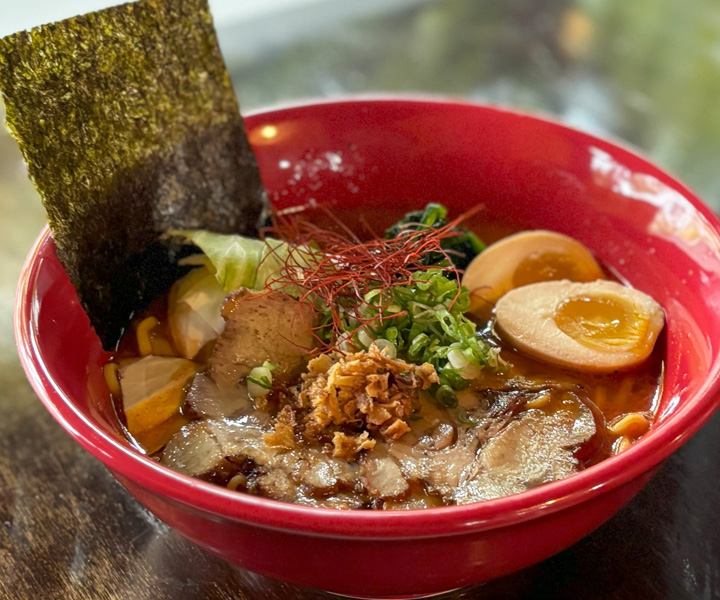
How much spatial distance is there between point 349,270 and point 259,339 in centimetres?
27

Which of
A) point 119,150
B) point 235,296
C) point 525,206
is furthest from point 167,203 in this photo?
point 525,206

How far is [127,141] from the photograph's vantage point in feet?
4.75

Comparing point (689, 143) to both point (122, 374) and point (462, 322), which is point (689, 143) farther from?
point (122, 374)

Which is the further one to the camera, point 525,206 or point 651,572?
point 525,206

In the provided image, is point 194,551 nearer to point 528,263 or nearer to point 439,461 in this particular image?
point 439,461

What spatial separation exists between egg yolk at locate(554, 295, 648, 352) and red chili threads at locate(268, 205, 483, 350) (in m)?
0.26

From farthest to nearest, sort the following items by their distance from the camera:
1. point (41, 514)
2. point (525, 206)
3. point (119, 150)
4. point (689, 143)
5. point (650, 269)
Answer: point (689, 143), point (525, 206), point (650, 269), point (119, 150), point (41, 514)

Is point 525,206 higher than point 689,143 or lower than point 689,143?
higher

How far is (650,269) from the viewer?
5.15ft

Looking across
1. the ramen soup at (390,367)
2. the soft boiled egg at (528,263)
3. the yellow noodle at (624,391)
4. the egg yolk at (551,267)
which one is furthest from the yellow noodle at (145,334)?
the yellow noodle at (624,391)

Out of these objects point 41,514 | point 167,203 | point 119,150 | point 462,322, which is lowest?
point 41,514

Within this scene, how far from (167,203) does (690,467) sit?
4.06 feet

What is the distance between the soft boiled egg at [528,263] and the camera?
5.30 ft

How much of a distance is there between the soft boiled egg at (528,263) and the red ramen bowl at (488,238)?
0.09 metres
